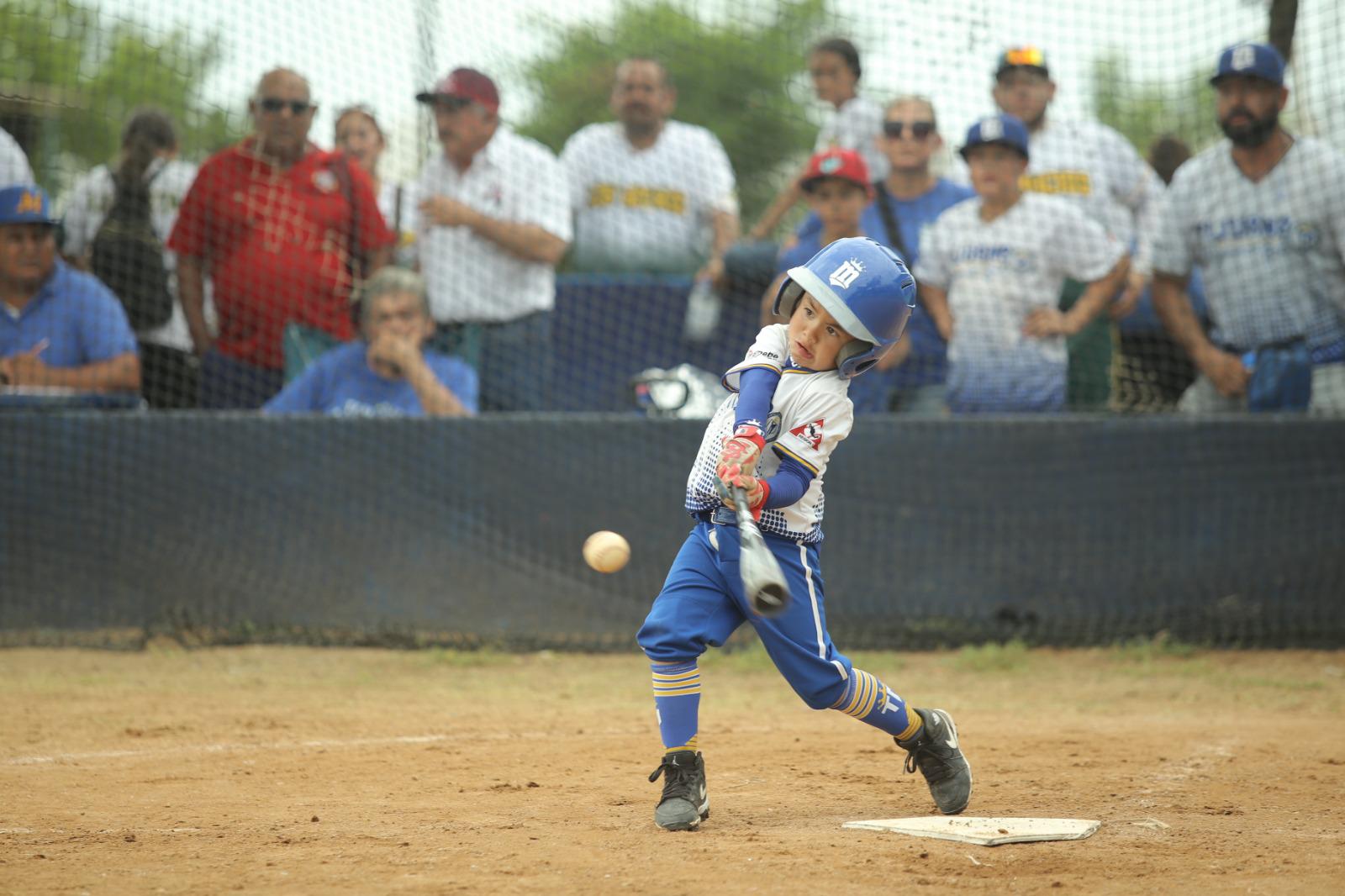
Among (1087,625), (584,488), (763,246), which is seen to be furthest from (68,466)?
(1087,625)

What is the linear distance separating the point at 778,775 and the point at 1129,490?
3.55 m

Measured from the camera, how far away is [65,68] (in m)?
10.9

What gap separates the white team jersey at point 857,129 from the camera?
8781mm

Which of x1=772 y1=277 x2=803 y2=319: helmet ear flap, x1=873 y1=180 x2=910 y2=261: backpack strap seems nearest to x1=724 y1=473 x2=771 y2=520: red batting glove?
x1=772 y1=277 x2=803 y2=319: helmet ear flap

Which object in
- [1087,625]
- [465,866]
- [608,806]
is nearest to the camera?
[465,866]

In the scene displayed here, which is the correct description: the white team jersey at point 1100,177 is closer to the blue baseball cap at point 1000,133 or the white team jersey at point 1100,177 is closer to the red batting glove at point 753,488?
the blue baseball cap at point 1000,133

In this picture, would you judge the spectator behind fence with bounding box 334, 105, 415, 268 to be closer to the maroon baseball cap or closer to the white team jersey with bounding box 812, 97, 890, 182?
the maroon baseball cap

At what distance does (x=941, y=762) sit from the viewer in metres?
4.35

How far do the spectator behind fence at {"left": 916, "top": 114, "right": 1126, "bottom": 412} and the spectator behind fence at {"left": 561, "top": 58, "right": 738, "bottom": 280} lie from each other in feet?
5.62

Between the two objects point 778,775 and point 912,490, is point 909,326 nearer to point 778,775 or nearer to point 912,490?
point 912,490

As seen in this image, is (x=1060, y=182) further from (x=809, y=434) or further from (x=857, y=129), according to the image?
(x=809, y=434)

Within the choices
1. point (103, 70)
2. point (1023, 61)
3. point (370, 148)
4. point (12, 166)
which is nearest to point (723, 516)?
point (1023, 61)

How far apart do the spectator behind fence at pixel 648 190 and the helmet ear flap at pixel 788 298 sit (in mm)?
4638

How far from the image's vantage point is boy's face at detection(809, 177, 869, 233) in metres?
7.79
